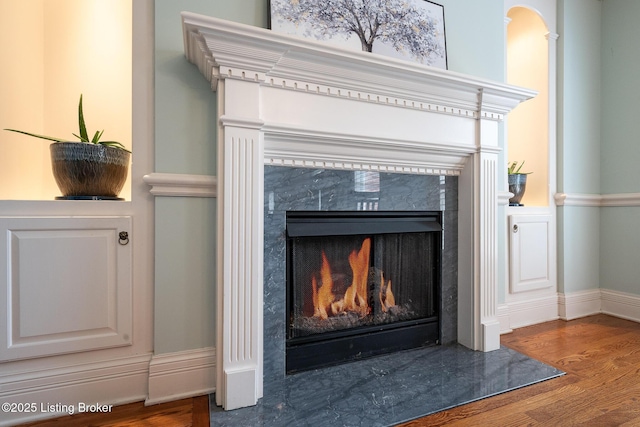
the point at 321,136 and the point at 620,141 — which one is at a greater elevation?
the point at 620,141

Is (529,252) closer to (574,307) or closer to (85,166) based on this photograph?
(574,307)

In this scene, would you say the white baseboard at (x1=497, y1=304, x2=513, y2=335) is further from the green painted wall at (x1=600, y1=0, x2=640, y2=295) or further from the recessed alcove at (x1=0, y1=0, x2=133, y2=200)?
the recessed alcove at (x1=0, y1=0, x2=133, y2=200)

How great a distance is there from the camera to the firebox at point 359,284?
64.2 inches

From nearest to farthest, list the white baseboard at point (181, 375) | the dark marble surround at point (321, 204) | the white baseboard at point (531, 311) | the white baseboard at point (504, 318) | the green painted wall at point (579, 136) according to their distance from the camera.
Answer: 1. the white baseboard at point (181, 375)
2. the dark marble surround at point (321, 204)
3. the white baseboard at point (504, 318)
4. the white baseboard at point (531, 311)
5. the green painted wall at point (579, 136)

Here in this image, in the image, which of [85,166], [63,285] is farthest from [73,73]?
[63,285]

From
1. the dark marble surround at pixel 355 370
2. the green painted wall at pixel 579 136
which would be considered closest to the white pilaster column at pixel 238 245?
the dark marble surround at pixel 355 370

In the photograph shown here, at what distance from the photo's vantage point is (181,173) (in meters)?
1.44

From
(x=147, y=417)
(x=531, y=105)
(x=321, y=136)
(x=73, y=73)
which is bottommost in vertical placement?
(x=147, y=417)

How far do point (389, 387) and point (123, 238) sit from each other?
4.33 feet

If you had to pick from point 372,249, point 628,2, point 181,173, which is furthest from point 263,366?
point 628,2

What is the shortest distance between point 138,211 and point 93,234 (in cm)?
19

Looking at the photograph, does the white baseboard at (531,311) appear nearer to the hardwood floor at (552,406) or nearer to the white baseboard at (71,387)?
the hardwood floor at (552,406)

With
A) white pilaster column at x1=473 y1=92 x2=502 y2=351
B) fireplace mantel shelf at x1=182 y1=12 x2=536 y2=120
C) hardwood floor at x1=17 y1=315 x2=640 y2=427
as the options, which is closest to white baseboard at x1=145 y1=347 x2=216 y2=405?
hardwood floor at x1=17 y1=315 x2=640 y2=427

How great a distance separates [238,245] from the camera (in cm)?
135
